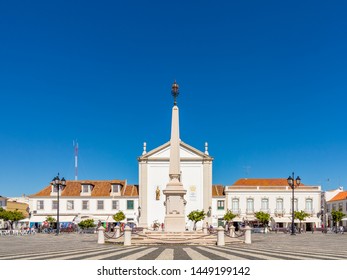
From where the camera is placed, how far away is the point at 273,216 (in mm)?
67688

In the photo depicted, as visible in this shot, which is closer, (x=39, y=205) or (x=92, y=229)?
(x=92, y=229)

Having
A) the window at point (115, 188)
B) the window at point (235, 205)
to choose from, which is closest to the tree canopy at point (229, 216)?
the window at point (235, 205)

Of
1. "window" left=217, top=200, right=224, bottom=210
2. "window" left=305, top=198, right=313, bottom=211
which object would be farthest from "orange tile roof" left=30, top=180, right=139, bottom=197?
"window" left=305, top=198, right=313, bottom=211

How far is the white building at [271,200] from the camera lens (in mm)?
67938

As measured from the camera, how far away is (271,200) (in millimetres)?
68312

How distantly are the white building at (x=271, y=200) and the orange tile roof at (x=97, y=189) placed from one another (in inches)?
571

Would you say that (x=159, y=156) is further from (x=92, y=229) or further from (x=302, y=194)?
(x=302, y=194)

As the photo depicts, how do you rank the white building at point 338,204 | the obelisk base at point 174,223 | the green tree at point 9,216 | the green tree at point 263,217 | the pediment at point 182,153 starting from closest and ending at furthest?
the obelisk base at point 174,223 < the green tree at point 263,217 < the pediment at point 182,153 < the green tree at point 9,216 < the white building at point 338,204

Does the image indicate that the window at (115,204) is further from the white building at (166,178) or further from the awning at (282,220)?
the awning at (282,220)

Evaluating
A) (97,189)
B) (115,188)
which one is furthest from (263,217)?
(97,189)

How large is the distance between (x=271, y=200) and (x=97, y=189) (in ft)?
84.8

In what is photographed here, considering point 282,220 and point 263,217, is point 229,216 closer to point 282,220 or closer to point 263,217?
point 263,217
